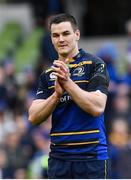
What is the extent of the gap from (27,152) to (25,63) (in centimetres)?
447

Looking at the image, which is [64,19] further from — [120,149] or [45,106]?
[120,149]

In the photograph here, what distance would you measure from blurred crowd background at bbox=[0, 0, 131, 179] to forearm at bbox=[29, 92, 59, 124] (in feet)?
10.8

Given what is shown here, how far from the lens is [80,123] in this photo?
6.21 meters

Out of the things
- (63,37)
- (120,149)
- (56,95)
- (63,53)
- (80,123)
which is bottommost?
(120,149)

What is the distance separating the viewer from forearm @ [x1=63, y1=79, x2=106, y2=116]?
6.01m

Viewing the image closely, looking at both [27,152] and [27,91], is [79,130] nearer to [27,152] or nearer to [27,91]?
[27,152]

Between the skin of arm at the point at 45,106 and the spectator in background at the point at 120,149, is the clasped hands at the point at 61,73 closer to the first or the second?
the skin of arm at the point at 45,106

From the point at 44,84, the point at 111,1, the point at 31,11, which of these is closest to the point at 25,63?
the point at 31,11

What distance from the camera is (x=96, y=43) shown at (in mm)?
17750

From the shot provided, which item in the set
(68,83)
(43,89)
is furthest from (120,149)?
(68,83)

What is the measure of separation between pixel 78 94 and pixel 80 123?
1.00 ft

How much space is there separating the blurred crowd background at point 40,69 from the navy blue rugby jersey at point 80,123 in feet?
10.5

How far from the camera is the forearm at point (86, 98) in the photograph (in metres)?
6.01

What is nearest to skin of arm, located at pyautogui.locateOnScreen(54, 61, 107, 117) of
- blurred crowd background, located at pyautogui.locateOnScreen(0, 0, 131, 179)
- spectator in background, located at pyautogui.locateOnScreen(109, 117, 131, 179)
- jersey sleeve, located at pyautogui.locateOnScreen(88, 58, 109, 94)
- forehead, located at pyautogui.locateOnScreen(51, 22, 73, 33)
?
jersey sleeve, located at pyautogui.locateOnScreen(88, 58, 109, 94)
